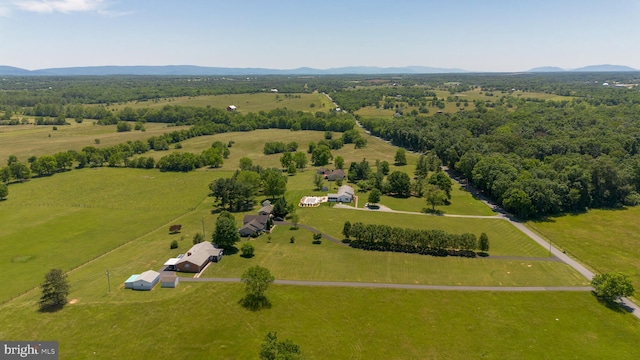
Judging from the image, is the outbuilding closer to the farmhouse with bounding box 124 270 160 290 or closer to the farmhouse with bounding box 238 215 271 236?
the farmhouse with bounding box 124 270 160 290

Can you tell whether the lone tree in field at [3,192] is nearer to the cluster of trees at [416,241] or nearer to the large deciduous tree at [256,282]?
the large deciduous tree at [256,282]

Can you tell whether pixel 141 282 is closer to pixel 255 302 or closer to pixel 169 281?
pixel 169 281

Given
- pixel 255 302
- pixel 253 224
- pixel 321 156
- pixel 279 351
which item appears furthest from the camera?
pixel 321 156

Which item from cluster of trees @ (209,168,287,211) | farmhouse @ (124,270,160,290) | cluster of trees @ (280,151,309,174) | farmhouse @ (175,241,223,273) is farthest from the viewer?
cluster of trees @ (280,151,309,174)

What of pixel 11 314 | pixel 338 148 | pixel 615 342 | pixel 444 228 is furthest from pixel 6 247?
pixel 338 148

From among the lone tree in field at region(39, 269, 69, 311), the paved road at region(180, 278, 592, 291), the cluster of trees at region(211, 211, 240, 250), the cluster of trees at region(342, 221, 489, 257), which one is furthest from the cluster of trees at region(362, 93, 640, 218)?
the lone tree in field at region(39, 269, 69, 311)

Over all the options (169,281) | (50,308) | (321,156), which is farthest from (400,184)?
(50,308)
